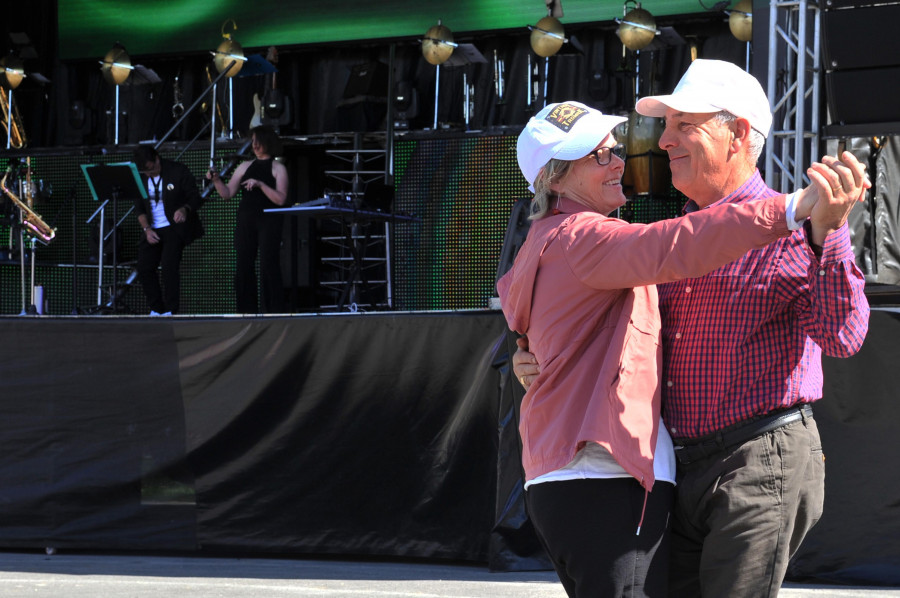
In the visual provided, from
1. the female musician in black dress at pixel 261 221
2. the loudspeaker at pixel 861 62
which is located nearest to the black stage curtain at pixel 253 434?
the loudspeaker at pixel 861 62

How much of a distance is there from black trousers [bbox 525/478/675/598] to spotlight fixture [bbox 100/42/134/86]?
11.2 metres

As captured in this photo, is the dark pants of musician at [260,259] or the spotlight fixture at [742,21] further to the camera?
the spotlight fixture at [742,21]

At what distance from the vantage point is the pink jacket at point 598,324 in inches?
74.1

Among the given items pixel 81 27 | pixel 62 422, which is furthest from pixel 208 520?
pixel 81 27

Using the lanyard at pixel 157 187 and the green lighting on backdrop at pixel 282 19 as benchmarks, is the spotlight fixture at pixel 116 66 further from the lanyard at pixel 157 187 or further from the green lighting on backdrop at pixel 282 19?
the lanyard at pixel 157 187

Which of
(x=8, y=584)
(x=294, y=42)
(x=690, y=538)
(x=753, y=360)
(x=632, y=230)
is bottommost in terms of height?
(x=8, y=584)

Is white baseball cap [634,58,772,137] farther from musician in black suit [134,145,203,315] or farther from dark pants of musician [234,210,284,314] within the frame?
musician in black suit [134,145,203,315]

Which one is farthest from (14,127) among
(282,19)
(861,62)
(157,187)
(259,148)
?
(861,62)

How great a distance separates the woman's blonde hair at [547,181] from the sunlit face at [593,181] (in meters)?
0.01

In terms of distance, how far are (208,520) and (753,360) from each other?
3.65 m

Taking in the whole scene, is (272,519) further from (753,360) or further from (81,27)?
(81,27)

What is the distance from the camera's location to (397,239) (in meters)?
11.4

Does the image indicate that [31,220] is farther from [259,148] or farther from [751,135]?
[751,135]

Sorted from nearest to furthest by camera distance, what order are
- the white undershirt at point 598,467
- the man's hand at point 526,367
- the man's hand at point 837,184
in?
the man's hand at point 837,184
the white undershirt at point 598,467
the man's hand at point 526,367
